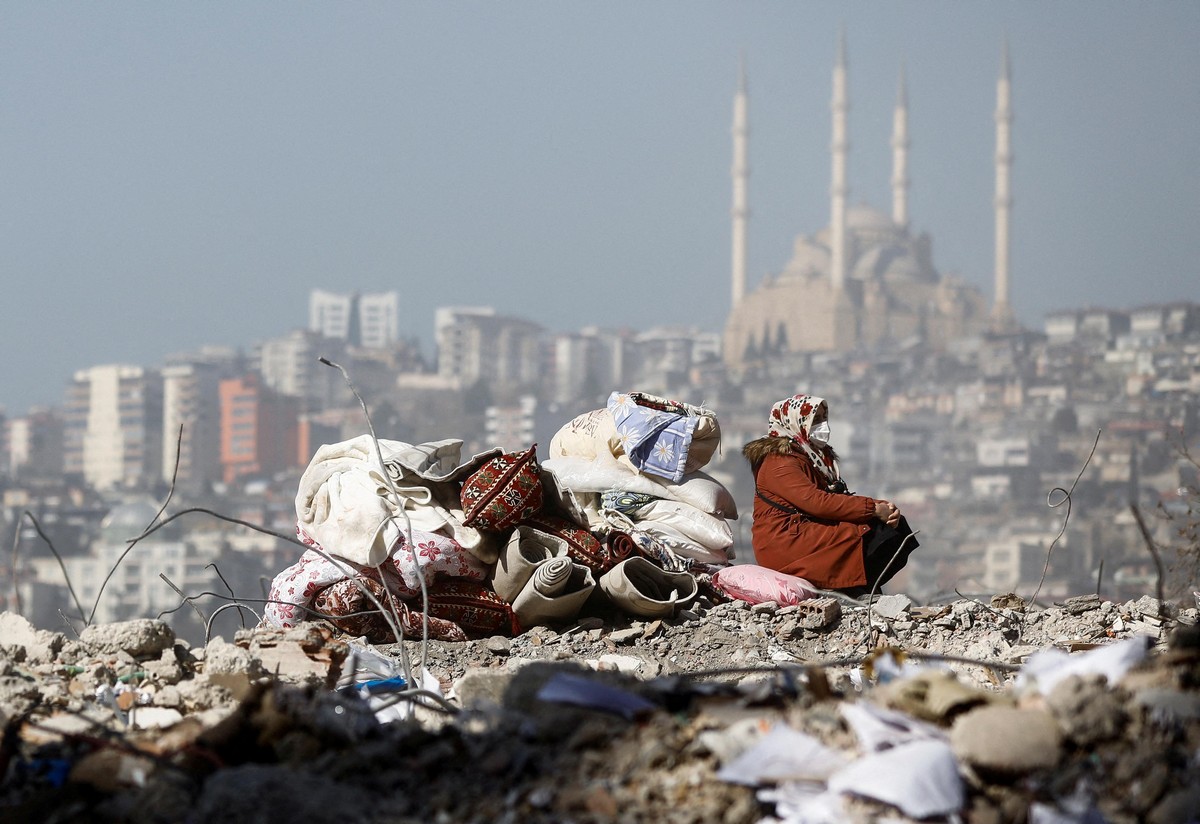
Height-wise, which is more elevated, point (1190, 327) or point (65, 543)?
point (1190, 327)

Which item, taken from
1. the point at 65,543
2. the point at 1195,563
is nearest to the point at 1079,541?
the point at 65,543

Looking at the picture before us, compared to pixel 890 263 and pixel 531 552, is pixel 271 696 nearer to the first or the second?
pixel 531 552

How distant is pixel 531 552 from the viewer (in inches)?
200

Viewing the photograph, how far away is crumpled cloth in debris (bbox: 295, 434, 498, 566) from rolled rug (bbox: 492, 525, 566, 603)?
3.3 inches

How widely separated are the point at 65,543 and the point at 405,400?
34.5 metres

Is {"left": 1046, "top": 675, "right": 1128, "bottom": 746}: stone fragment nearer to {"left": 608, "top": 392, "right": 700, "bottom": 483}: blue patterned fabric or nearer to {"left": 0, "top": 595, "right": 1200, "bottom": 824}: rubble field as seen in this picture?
{"left": 0, "top": 595, "right": 1200, "bottom": 824}: rubble field

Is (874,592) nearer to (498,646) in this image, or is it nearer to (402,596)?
(498,646)

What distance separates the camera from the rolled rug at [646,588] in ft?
16.5

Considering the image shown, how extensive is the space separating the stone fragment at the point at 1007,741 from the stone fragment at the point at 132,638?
7.74 ft

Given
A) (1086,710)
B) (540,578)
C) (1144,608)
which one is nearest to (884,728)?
(1086,710)

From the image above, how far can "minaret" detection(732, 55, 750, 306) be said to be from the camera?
9469 cm

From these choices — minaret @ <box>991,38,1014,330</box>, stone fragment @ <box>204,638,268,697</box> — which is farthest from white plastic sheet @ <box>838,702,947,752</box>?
minaret @ <box>991,38,1014,330</box>

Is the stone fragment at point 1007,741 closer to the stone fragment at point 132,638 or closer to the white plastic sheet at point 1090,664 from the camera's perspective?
the white plastic sheet at point 1090,664

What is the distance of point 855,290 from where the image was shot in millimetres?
104062
